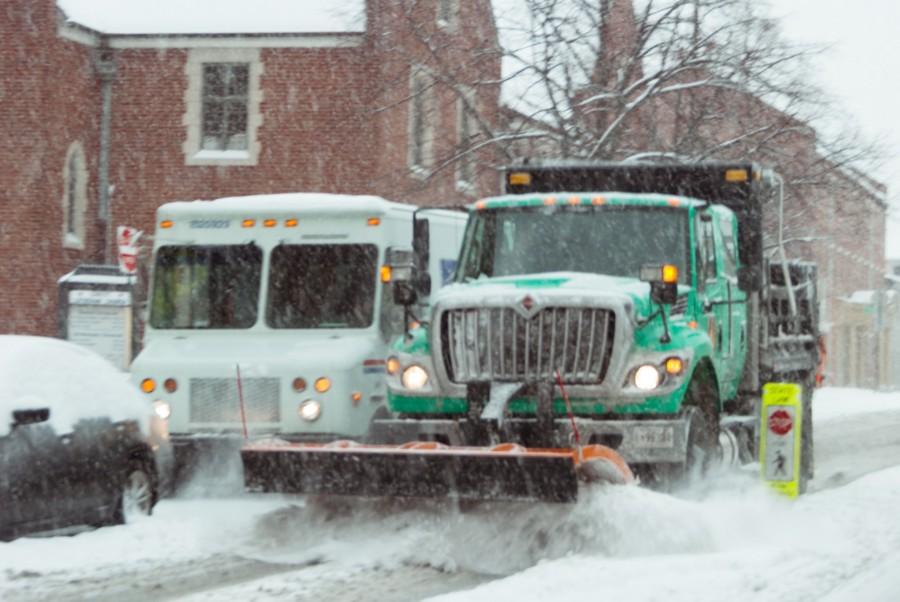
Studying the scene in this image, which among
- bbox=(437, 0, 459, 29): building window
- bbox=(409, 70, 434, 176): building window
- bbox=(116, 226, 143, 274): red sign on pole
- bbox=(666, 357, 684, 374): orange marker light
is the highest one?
bbox=(437, 0, 459, 29): building window

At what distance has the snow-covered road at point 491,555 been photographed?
30.3 ft

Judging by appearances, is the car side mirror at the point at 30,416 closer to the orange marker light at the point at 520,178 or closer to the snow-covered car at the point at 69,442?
the snow-covered car at the point at 69,442

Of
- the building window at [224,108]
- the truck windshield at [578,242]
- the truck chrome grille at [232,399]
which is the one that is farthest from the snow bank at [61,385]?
the building window at [224,108]

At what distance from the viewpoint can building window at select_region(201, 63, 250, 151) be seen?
106ft

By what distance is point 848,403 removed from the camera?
36406mm

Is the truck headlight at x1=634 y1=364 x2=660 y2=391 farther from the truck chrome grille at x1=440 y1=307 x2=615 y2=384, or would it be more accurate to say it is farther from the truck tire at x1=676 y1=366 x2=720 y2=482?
the truck tire at x1=676 y1=366 x2=720 y2=482

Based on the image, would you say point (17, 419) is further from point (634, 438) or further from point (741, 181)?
point (741, 181)

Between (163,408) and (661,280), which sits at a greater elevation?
(661,280)

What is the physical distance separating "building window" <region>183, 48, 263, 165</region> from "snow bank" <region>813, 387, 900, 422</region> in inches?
472

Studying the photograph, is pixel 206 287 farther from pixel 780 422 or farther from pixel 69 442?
pixel 780 422

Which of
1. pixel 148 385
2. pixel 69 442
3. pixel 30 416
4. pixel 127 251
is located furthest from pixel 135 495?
pixel 127 251

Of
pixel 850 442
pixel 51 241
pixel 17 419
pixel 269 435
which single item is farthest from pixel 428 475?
pixel 51 241

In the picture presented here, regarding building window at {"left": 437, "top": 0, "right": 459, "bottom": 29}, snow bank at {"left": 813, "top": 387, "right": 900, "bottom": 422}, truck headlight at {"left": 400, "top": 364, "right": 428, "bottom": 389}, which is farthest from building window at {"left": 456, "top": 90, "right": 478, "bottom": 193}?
truck headlight at {"left": 400, "top": 364, "right": 428, "bottom": 389}

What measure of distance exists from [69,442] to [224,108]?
2129 cm
